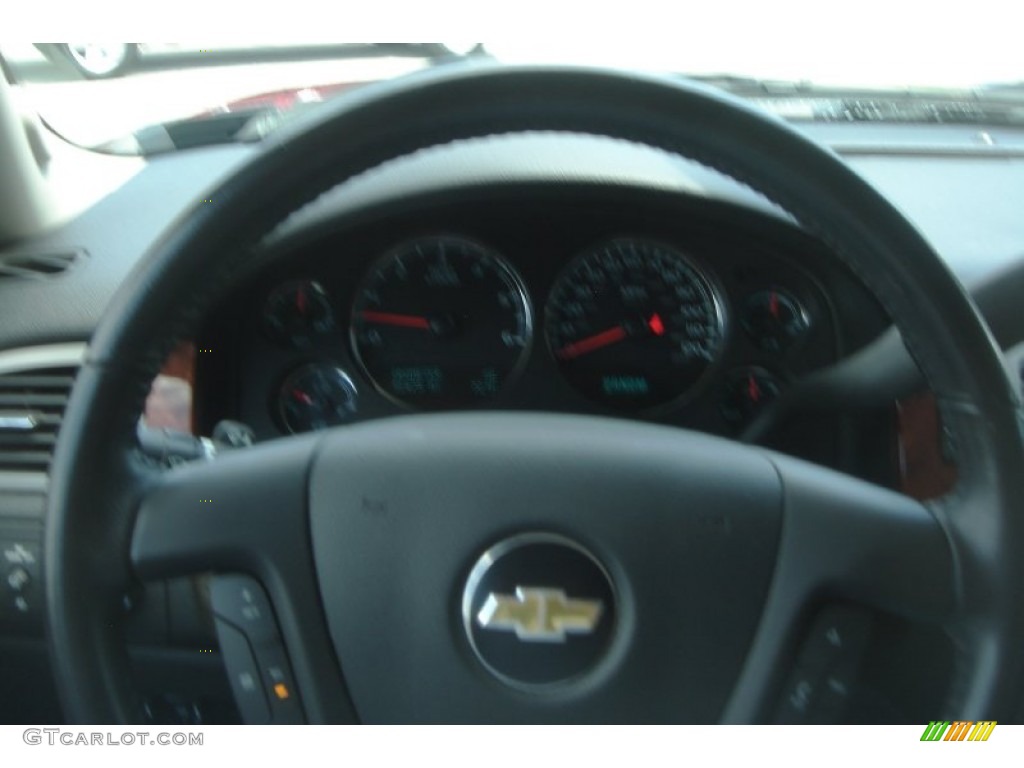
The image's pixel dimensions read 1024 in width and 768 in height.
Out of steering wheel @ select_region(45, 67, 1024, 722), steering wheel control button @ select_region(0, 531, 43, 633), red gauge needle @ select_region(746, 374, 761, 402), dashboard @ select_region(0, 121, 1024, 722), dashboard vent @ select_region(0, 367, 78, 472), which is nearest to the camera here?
steering wheel @ select_region(45, 67, 1024, 722)

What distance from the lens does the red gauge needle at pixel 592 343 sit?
1.87 m

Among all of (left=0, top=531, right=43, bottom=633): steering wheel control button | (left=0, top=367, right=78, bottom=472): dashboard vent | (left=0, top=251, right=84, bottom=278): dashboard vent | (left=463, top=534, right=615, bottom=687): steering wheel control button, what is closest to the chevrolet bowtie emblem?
(left=463, top=534, right=615, bottom=687): steering wheel control button

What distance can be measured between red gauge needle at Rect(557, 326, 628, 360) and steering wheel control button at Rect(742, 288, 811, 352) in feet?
0.67

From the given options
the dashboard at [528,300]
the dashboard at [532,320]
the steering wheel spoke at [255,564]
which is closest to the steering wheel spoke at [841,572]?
the steering wheel spoke at [255,564]

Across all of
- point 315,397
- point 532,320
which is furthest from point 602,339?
point 315,397

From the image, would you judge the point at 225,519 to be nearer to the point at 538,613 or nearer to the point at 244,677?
the point at 244,677

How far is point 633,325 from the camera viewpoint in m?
1.87

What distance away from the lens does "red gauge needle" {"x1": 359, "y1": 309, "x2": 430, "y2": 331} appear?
1873mm

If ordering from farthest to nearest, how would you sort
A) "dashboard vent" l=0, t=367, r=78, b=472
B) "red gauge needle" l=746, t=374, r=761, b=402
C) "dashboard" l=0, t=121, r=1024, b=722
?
"red gauge needle" l=746, t=374, r=761, b=402
"dashboard" l=0, t=121, r=1024, b=722
"dashboard vent" l=0, t=367, r=78, b=472

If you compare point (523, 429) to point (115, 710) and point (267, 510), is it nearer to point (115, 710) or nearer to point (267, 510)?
point (267, 510)

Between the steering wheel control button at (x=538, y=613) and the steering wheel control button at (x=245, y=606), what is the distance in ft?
0.64
